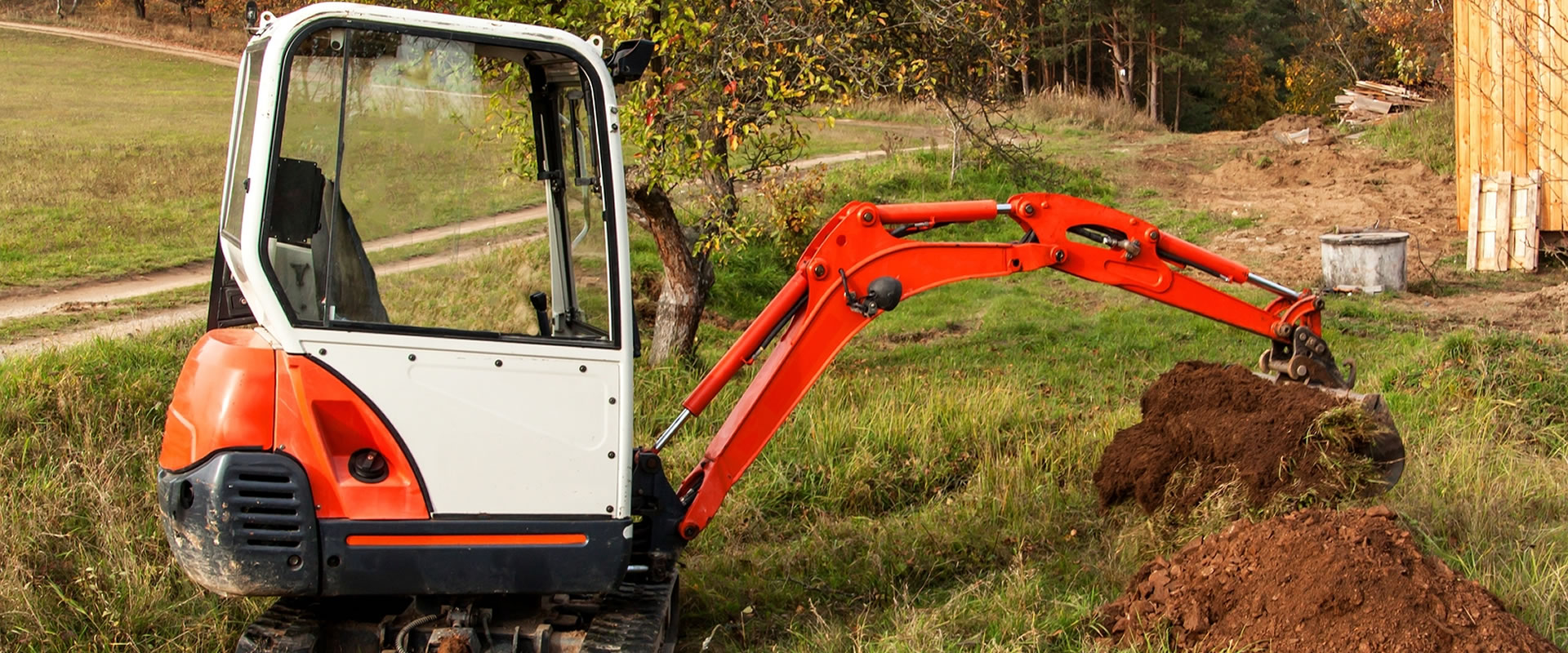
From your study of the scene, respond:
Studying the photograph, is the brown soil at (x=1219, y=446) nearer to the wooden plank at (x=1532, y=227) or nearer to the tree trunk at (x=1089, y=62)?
the wooden plank at (x=1532, y=227)

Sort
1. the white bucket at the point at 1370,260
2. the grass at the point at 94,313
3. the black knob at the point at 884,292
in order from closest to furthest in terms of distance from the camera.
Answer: the black knob at the point at 884,292 < the grass at the point at 94,313 < the white bucket at the point at 1370,260

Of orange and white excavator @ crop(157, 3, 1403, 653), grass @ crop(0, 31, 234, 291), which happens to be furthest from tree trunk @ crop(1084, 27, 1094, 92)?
orange and white excavator @ crop(157, 3, 1403, 653)

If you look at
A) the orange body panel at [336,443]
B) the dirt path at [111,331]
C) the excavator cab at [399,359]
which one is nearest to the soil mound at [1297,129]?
the dirt path at [111,331]

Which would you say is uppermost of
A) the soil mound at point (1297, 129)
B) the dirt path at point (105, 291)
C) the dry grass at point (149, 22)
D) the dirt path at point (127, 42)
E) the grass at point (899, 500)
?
the dry grass at point (149, 22)

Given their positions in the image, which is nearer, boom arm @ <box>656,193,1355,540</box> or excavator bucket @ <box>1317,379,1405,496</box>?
boom arm @ <box>656,193,1355,540</box>

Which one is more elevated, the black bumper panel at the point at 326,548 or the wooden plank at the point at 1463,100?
the wooden plank at the point at 1463,100

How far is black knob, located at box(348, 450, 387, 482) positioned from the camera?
14.2 ft

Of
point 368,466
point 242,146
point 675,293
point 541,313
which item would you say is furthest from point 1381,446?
point 675,293

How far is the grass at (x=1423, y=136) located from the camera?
18312mm

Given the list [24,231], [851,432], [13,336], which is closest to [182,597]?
[851,432]

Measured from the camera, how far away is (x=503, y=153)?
4910 mm

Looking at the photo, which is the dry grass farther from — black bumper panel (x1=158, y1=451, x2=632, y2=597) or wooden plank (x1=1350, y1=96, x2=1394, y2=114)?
black bumper panel (x1=158, y1=451, x2=632, y2=597)

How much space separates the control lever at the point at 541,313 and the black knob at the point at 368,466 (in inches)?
29.7

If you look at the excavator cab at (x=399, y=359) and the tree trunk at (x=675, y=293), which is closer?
the excavator cab at (x=399, y=359)
